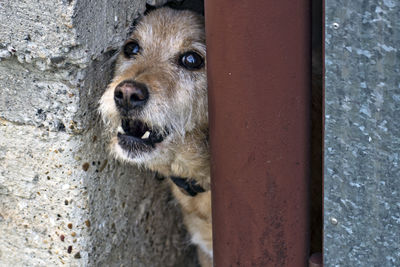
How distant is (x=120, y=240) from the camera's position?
9.14 feet

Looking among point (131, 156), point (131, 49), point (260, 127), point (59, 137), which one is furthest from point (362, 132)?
point (131, 49)

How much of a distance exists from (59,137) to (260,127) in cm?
98

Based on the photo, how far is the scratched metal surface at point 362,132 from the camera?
1.62m

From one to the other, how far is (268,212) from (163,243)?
1.47m

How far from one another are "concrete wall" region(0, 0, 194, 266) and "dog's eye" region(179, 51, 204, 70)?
348 mm

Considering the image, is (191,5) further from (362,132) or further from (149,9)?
(362,132)

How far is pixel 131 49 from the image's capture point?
2.80 metres

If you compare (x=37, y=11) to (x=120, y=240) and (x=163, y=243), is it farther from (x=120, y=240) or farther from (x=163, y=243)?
(x=163, y=243)

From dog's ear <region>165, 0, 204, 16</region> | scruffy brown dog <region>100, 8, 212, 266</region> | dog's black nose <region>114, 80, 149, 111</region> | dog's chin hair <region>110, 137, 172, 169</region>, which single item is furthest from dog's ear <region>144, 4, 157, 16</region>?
dog's chin hair <region>110, 137, 172, 169</region>

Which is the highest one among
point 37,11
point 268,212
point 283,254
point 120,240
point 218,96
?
point 37,11

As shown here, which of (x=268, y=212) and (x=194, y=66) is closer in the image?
(x=268, y=212)

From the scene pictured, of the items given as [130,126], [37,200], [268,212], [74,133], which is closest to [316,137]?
[268,212]

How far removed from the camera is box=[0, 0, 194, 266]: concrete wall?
222 centimetres

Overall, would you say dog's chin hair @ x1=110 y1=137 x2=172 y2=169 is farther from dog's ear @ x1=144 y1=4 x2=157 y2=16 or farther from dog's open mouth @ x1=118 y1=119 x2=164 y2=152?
dog's ear @ x1=144 y1=4 x2=157 y2=16
